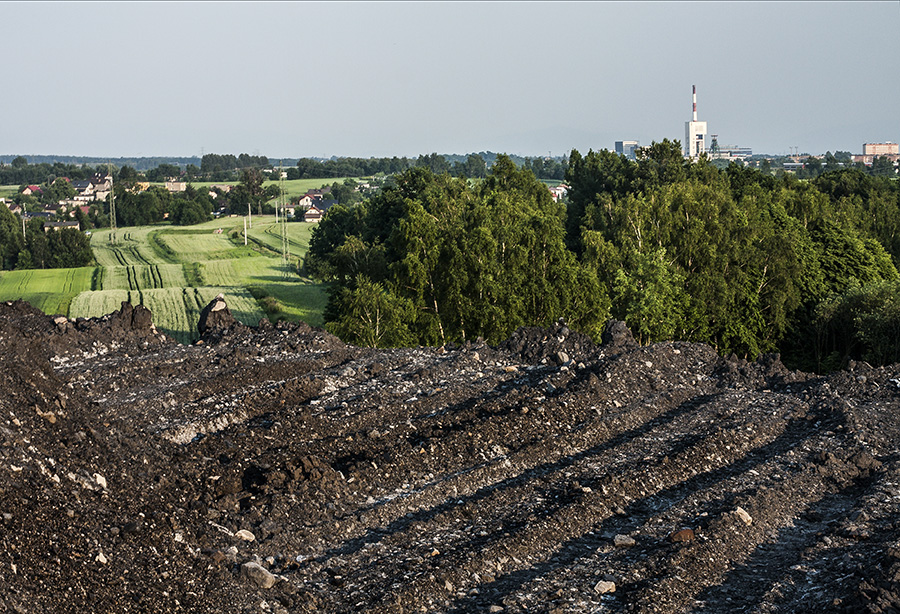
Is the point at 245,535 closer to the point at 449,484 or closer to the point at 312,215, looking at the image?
the point at 449,484

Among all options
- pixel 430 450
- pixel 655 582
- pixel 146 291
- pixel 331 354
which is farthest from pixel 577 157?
pixel 655 582

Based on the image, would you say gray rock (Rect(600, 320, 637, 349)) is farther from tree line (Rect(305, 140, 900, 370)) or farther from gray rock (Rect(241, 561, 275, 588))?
gray rock (Rect(241, 561, 275, 588))

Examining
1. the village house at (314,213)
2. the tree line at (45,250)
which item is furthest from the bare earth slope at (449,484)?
the village house at (314,213)

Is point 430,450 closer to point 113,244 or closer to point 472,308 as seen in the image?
point 472,308

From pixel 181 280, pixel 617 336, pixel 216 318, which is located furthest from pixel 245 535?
pixel 181 280

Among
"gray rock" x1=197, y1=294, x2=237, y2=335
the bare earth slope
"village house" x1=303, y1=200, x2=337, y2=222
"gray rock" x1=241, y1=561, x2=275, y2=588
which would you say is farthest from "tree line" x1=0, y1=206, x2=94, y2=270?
"gray rock" x1=241, y1=561, x2=275, y2=588

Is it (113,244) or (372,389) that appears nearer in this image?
(372,389)

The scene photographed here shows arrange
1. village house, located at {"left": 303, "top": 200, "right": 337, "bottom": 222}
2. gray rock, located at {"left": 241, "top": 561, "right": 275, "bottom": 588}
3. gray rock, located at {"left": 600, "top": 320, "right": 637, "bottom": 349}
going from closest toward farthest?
gray rock, located at {"left": 241, "top": 561, "right": 275, "bottom": 588} → gray rock, located at {"left": 600, "top": 320, "right": 637, "bottom": 349} → village house, located at {"left": 303, "top": 200, "right": 337, "bottom": 222}
